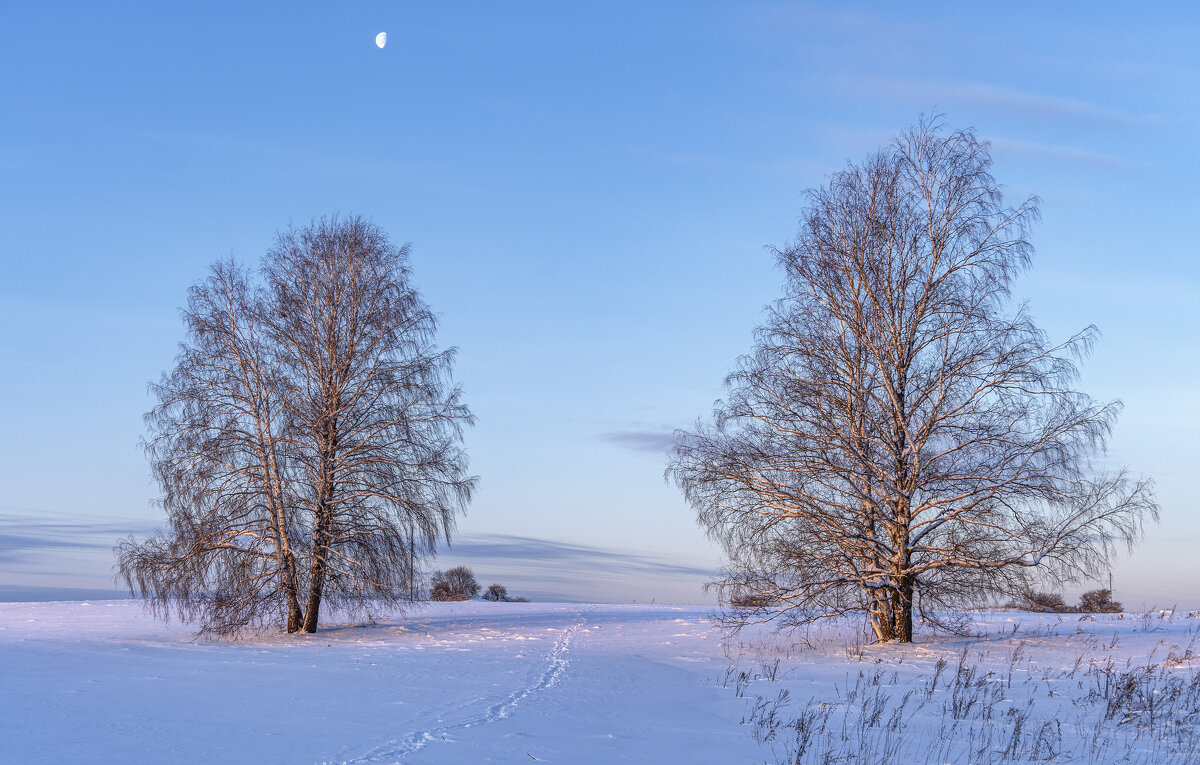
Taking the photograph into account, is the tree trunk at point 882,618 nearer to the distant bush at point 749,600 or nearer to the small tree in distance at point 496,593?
the distant bush at point 749,600

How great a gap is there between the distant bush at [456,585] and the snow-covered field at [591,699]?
19.5 m

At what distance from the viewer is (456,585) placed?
142ft

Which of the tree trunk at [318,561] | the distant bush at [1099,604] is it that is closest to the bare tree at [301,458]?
the tree trunk at [318,561]

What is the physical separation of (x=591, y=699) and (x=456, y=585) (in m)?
33.3

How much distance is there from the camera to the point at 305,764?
6996 mm

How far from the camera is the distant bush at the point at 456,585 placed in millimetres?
39156

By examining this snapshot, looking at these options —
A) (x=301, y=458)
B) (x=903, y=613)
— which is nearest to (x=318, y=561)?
(x=301, y=458)

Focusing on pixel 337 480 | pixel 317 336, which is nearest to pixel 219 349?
pixel 317 336

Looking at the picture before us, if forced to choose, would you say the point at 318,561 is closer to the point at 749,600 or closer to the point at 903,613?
the point at 749,600

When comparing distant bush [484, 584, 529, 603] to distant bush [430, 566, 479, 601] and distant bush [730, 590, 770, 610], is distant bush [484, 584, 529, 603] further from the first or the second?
distant bush [730, 590, 770, 610]

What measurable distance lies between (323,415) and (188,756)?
14.0 metres

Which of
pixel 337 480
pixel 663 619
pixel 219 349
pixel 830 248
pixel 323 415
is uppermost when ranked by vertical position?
pixel 830 248

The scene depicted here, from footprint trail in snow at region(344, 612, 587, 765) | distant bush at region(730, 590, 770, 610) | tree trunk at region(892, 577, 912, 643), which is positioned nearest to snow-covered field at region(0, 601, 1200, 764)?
footprint trail in snow at region(344, 612, 587, 765)

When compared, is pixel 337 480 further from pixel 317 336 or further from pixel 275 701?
pixel 275 701
